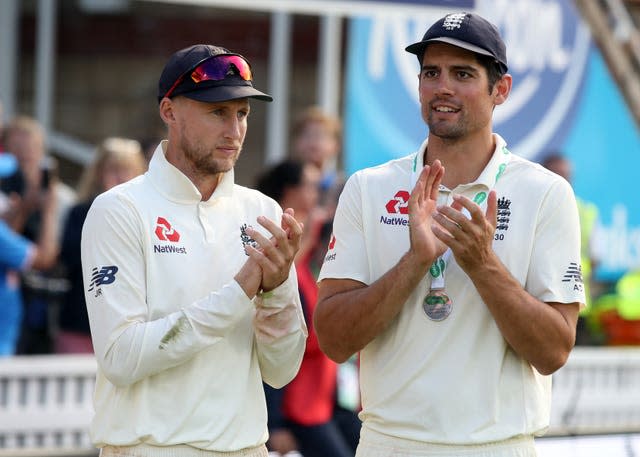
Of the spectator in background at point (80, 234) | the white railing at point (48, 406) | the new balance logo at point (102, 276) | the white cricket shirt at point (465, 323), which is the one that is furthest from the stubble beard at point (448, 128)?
the spectator in background at point (80, 234)

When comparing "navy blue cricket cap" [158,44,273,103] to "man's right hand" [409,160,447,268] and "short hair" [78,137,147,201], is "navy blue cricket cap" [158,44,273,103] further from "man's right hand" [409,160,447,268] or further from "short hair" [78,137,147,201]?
"short hair" [78,137,147,201]

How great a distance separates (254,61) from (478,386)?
302 inches

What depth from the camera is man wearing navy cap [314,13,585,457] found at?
3.70m

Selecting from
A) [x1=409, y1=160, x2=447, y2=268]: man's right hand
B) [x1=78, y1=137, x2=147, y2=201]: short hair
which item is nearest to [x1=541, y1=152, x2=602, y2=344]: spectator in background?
[x1=78, y1=137, x2=147, y2=201]: short hair

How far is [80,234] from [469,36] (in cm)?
387

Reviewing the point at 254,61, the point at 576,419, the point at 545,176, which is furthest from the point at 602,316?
the point at 545,176

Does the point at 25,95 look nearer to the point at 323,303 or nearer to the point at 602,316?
the point at 602,316

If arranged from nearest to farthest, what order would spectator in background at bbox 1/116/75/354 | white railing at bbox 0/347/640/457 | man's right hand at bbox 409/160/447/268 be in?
man's right hand at bbox 409/160/447/268
white railing at bbox 0/347/640/457
spectator in background at bbox 1/116/75/354

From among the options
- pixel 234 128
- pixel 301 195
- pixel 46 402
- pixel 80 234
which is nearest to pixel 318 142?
pixel 80 234

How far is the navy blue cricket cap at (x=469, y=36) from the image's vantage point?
3.79 metres

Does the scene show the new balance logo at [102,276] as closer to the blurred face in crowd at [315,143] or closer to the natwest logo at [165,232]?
the natwest logo at [165,232]

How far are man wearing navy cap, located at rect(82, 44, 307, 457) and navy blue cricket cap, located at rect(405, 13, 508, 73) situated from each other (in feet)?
1.91

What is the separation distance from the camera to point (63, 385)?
7023 millimetres

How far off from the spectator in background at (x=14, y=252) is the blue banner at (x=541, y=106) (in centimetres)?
256
